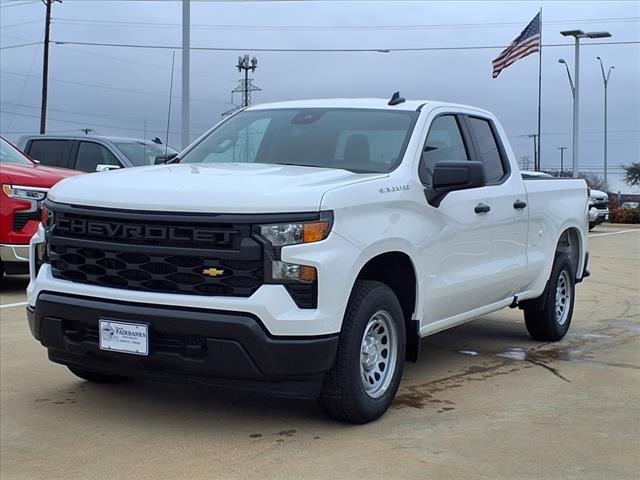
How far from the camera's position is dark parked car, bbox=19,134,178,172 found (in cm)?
1303

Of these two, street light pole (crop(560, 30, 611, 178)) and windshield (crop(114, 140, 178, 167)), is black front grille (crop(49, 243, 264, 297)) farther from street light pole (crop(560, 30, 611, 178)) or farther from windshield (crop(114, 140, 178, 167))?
street light pole (crop(560, 30, 611, 178))

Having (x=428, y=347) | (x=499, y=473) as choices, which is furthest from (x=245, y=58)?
(x=499, y=473)

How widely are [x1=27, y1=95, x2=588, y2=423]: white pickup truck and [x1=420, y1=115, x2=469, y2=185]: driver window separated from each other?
2cm

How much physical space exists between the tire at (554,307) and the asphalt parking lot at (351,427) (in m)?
0.62

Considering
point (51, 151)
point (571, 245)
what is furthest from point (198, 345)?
point (51, 151)

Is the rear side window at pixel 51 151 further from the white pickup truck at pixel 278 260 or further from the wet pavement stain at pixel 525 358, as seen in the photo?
the wet pavement stain at pixel 525 358

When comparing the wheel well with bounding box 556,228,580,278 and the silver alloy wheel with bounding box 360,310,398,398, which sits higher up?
the wheel well with bounding box 556,228,580,278

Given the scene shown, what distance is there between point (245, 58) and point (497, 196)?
42929mm

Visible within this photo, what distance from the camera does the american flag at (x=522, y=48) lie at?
85.8ft

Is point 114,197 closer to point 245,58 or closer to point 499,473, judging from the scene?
point 499,473

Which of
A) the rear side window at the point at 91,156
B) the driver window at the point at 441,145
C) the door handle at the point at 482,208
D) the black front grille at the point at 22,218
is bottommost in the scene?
the black front grille at the point at 22,218

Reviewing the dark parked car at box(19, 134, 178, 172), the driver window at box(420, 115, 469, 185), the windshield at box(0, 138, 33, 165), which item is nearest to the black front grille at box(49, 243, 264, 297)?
the driver window at box(420, 115, 469, 185)

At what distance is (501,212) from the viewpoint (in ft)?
21.8

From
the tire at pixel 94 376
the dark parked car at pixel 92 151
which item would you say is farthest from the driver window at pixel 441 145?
the dark parked car at pixel 92 151
